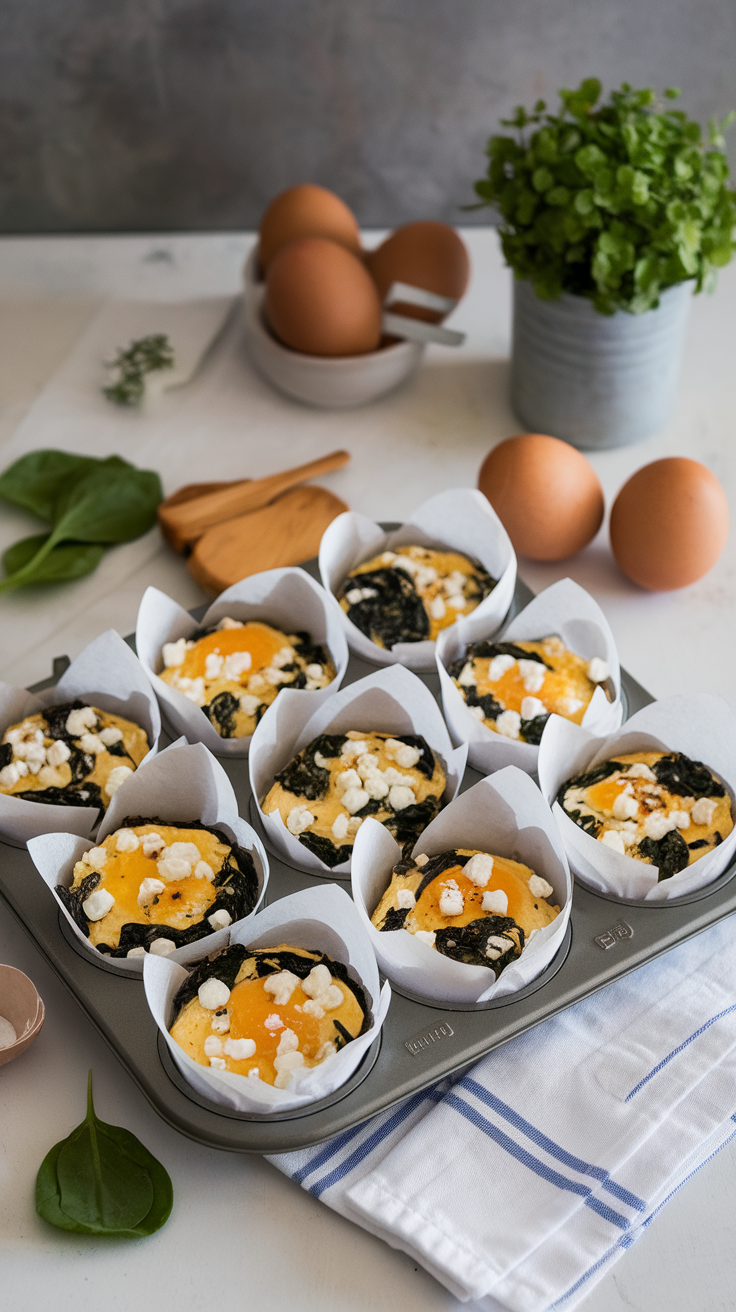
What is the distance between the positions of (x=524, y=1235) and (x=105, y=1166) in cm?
39

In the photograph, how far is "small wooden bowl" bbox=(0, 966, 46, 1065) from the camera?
1.16m

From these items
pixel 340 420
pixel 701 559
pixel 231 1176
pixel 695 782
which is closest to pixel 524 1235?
pixel 231 1176

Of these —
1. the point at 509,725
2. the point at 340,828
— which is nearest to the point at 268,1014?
the point at 340,828

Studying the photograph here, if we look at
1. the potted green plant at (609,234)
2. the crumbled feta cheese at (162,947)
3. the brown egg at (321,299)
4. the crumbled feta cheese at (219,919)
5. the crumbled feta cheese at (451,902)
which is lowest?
the crumbled feta cheese at (162,947)

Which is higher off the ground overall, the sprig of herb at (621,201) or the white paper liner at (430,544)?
the sprig of herb at (621,201)

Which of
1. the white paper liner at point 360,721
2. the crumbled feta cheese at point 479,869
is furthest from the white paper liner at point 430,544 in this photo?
the crumbled feta cheese at point 479,869

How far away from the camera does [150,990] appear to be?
41.4 inches

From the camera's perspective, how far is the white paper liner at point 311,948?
3.33ft

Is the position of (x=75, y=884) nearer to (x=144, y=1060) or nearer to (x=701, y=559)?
(x=144, y=1060)

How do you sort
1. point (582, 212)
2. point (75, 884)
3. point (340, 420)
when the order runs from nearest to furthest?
point (75, 884) < point (582, 212) < point (340, 420)

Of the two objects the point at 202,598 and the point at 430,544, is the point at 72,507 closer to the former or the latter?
the point at 202,598

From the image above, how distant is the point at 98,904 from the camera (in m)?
1.16

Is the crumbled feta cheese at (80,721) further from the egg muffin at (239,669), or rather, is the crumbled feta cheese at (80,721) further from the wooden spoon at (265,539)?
the wooden spoon at (265,539)

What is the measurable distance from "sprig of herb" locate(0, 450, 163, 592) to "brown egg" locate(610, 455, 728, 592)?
724 millimetres
